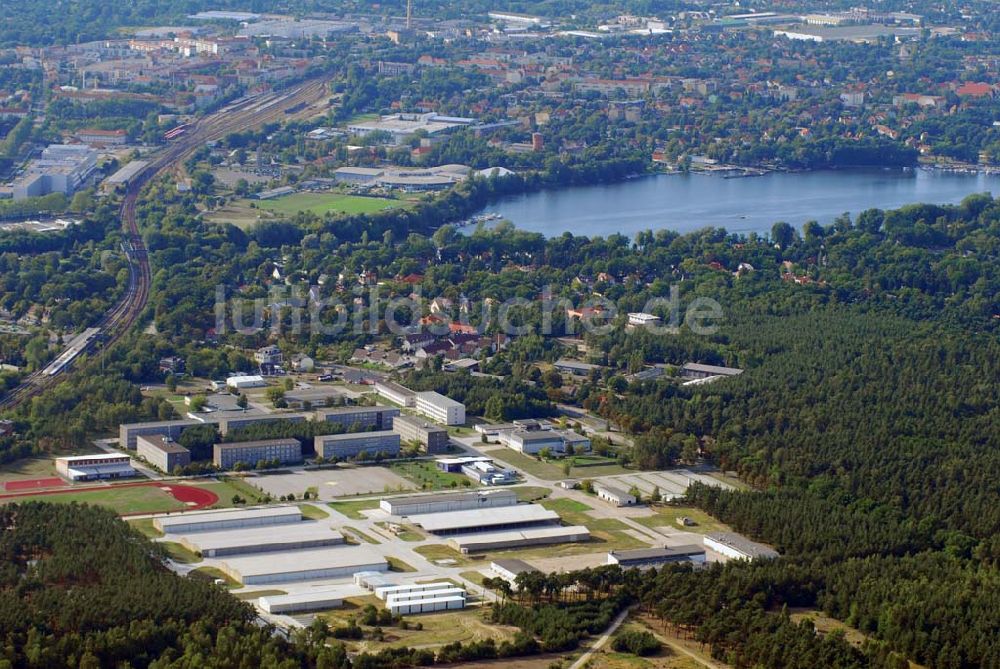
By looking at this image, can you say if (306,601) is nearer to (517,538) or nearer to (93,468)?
(517,538)

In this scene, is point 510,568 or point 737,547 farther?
point 737,547

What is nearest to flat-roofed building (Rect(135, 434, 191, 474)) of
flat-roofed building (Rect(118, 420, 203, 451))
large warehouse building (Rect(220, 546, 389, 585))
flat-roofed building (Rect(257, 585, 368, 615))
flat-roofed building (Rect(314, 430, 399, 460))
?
flat-roofed building (Rect(118, 420, 203, 451))

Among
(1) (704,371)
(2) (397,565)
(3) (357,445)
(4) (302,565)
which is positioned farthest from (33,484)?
(1) (704,371)

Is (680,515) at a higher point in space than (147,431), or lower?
lower

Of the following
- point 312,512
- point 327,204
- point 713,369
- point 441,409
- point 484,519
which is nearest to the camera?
point 484,519

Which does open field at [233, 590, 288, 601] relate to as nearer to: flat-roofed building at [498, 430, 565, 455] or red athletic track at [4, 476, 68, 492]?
red athletic track at [4, 476, 68, 492]

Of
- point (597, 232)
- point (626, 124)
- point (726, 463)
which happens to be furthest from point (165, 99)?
point (726, 463)

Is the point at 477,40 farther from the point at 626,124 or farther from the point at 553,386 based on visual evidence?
the point at 553,386

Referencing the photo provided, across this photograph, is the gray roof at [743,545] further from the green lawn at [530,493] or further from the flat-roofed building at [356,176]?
the flat-roofed building at [356,176]
